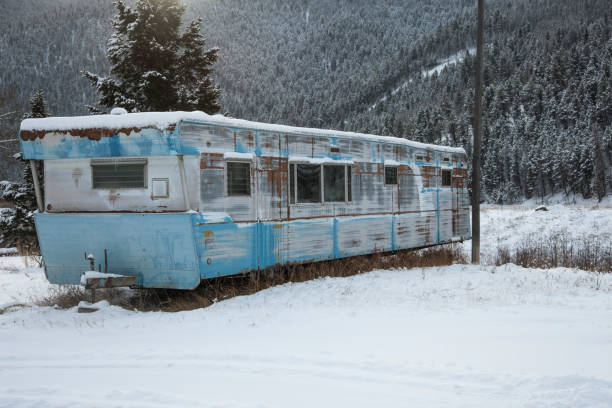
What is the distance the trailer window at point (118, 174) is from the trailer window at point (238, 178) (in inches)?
52.2

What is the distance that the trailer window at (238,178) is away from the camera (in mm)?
8234

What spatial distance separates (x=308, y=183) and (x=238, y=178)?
1.78 meters

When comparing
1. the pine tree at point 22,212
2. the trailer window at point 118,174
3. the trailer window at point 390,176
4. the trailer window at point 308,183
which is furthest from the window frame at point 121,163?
the pine tree at point 22,212

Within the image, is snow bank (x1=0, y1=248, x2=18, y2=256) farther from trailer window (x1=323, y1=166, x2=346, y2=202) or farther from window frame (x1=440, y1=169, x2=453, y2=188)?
window frame (x1=440, y1=169, x2=453, y2=188)

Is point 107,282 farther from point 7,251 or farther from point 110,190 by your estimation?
point 7,251

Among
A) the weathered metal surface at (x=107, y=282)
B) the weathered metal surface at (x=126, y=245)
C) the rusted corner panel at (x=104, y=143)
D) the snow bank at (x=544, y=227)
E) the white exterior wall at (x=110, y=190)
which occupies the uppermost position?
the rusted corner panel at (x=104, y=143)

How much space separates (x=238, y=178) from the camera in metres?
8.38

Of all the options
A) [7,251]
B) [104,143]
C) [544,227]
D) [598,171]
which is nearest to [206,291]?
[104,143]

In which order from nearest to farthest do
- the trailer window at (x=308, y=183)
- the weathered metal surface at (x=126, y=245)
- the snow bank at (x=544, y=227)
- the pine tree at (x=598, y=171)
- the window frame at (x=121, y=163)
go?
1. the weathered metal surface at (x=126, y=245)
2. the window frame at (x=121, y=163)
3. the trailer window at (x=308, y=183)
4. the snow bank at (x=544, y=227)
5. the pine tree at (x=598, y=171)

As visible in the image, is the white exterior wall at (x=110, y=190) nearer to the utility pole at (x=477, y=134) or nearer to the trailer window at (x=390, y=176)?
the trailer window at (x=390, y=176)

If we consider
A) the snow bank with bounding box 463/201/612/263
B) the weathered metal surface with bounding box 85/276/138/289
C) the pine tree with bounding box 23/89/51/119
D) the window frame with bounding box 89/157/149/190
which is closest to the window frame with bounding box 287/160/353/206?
the window frame with bounding box 89/157/149/190

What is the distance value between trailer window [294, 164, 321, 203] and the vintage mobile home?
0.06 ft

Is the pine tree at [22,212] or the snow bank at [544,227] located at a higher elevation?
the pine tree at [22,212]

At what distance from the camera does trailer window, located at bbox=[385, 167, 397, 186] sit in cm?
1165
